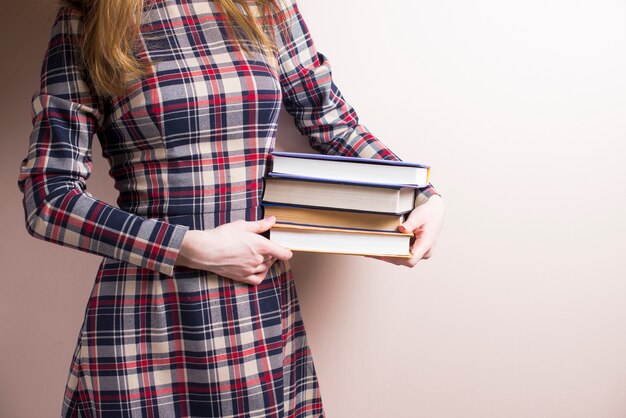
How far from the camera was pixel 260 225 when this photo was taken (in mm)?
938

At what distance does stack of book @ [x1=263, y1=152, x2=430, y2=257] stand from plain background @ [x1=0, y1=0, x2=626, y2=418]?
0.27 metres

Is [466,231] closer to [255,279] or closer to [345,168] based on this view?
[345,168]

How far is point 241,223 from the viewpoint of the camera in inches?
36.6

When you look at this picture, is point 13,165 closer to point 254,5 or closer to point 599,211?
point 254,5

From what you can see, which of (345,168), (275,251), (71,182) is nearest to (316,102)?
(345,168)

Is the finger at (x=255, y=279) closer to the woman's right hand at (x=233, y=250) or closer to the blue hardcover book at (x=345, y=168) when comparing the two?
the woman's right hand at (x=233, y=250)

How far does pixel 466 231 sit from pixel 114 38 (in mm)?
748

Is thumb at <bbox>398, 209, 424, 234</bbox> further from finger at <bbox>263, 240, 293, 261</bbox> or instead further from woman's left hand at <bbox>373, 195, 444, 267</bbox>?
finger at <bbox>263, 240, 293, 261</bbox>

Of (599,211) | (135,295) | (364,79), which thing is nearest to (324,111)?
(364,79)

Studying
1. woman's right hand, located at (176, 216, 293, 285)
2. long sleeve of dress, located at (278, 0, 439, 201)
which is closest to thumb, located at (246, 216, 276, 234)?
woman's right hand, located at (176, 216, 293, 285)

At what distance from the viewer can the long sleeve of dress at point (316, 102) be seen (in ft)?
3.53

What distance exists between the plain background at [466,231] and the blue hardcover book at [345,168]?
0.26 metres

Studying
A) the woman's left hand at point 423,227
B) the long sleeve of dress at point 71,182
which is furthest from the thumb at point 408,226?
the long sleeve of dress at point 71,182

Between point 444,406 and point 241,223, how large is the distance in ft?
2.19
